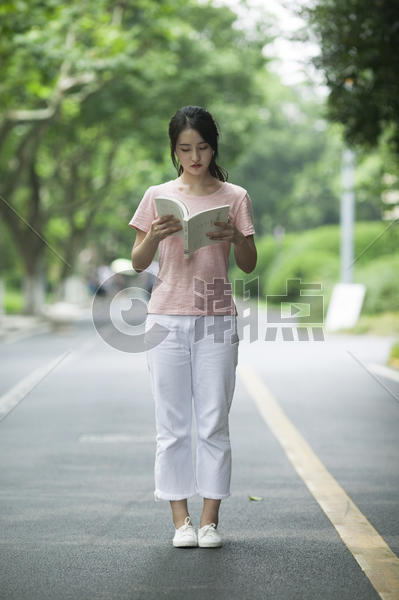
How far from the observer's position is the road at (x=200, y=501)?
391 centimetres

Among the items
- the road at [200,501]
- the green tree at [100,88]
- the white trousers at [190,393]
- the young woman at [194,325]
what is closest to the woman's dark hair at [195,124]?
the young woman at [194,325]

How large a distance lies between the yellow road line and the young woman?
2.15 feet

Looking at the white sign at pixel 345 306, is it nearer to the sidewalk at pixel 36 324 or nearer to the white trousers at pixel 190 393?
the sidewalk at pixel 36 324

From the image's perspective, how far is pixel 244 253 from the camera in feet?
14.0

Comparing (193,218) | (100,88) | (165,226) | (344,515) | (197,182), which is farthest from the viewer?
(100,88)

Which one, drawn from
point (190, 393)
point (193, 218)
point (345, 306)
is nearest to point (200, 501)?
point (190, 393)

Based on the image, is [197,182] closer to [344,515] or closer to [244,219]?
[244,219]

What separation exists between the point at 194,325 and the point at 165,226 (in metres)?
0.48

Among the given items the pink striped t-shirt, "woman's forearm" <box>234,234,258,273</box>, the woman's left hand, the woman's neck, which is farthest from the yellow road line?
the woman's neck

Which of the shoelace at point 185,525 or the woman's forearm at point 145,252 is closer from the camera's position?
the woman's forearm at point 145,252

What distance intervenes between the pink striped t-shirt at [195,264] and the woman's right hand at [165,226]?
17cm

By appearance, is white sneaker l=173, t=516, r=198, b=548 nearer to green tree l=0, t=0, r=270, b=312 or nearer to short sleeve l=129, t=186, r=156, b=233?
short sleeve l=129, t=186, r=156, b=233

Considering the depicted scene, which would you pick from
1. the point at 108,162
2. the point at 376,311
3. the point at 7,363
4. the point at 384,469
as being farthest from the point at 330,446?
the point at 108,162

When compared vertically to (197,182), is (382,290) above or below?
below
